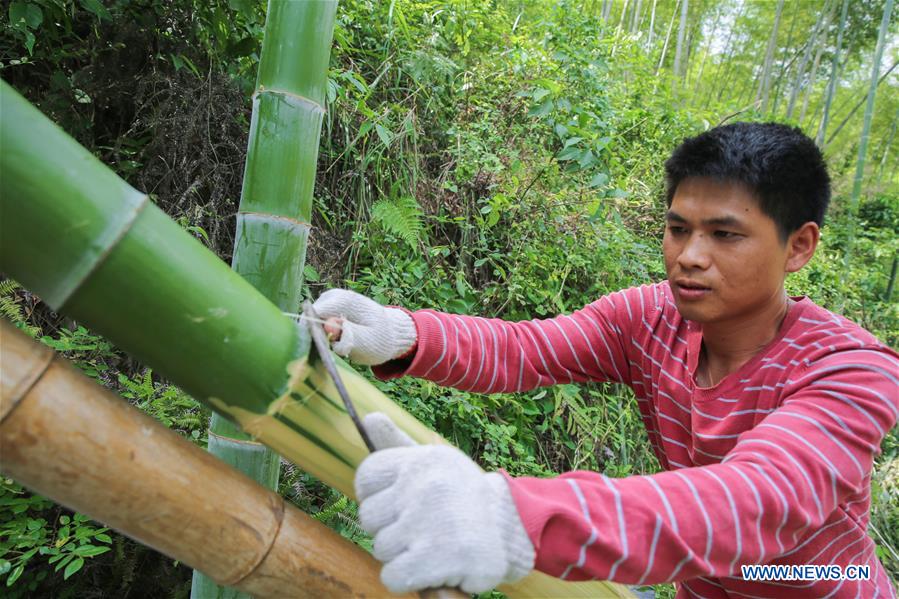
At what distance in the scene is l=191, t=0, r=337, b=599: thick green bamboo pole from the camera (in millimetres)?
1199

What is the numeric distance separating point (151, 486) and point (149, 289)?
0.25 m

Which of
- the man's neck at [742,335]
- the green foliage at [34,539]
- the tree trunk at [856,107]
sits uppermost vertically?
the tree trunk at [856,107]

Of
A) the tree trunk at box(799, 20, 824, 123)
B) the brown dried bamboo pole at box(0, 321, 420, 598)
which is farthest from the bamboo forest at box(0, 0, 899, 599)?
the tree trunk at box(799, 20, 824, 123)

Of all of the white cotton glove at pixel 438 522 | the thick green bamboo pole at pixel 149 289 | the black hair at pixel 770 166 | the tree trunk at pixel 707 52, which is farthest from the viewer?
the tree trunk at pixel 707 52

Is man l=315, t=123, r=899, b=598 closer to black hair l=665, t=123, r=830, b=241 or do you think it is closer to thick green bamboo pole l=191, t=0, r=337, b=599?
black hair l=665, t=123, r=830, b=241

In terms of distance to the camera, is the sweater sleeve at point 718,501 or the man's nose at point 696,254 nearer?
the sweater sleeve at point 718,501

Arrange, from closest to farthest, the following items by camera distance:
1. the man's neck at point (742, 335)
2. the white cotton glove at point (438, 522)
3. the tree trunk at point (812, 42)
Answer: the white cotton glove at point (438, 522), the man's neck at point (742, 335), the tree trunk at point (812, 42)

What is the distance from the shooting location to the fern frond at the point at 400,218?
2.96 meters

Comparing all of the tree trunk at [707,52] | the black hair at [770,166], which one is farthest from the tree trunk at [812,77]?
the black hair at [770,166]

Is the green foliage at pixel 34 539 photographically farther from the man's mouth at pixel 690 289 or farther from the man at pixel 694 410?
the man's mouth at pixel 690 289

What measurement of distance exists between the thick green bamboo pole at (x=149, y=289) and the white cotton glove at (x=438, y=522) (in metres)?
0.17

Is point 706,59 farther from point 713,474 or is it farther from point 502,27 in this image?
point 713,474

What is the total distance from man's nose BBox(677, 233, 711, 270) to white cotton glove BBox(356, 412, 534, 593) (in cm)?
94

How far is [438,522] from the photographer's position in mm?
797
